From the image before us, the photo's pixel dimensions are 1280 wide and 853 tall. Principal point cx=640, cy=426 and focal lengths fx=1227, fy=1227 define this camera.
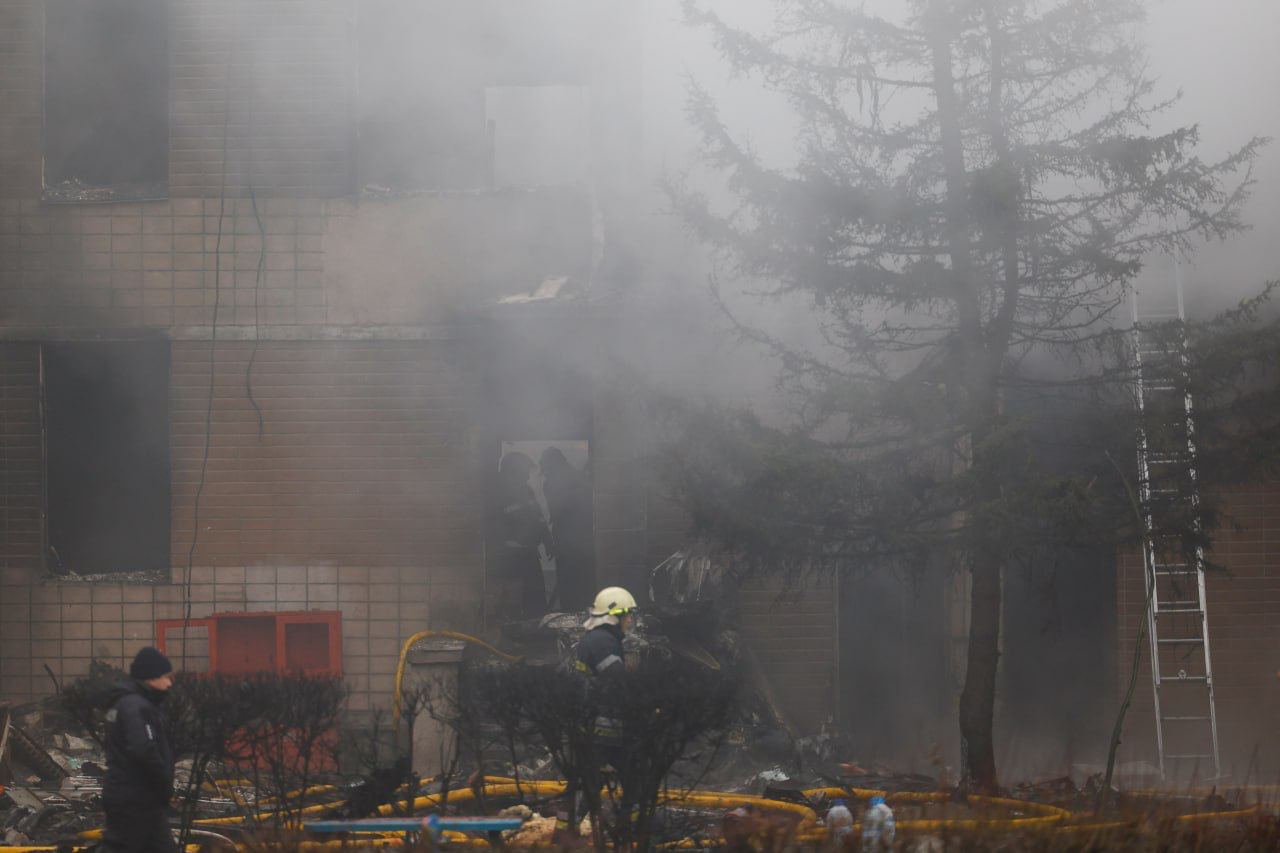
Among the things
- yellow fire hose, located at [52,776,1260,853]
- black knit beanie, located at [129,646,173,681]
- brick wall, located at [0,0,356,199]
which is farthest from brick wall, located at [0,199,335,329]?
black knit beanie, located at [129,646,173,681]

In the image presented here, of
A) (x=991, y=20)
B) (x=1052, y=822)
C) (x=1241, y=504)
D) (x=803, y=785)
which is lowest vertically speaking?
(x=803, y=785)

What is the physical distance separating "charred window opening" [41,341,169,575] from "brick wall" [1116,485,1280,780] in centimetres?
686

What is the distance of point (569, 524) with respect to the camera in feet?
29.1

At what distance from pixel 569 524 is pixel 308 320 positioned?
2358 millimetres

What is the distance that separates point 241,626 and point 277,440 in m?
1.32

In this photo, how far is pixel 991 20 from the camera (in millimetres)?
6191

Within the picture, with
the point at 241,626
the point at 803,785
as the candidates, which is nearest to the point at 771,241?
the point at 803,785

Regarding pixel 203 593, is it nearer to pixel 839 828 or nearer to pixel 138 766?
pixel 138 766

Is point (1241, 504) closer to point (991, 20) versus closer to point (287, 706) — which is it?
point (991, 20)

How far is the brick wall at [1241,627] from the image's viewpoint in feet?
28.0

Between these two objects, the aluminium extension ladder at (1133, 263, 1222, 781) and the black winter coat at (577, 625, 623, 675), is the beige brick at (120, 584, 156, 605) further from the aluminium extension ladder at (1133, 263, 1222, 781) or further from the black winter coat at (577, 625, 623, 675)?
the aluminium extension ladder at (1133, 263, 1222, 781)

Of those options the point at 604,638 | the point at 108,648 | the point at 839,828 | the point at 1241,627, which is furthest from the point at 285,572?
the point at 1241,627

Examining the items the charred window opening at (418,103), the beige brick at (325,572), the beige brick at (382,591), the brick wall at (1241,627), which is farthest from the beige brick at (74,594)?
the brick wall at (1241,627)

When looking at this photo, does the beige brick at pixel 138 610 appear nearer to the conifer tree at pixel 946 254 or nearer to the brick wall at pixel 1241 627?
the conifer tree at pixel 946 254
